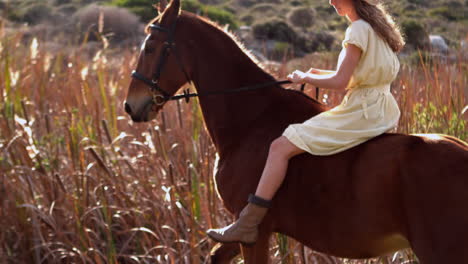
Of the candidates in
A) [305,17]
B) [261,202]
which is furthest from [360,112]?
[305,17]

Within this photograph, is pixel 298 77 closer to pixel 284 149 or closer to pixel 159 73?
pixel 284 149

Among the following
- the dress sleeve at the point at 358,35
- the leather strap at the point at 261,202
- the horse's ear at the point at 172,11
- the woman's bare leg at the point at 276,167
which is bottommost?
the leather strap at the point at 261,202

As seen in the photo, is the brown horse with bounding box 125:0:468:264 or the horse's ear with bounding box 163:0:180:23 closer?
the brown horse with bounding box 125:0:468:264

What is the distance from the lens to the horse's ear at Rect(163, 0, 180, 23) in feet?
13.5

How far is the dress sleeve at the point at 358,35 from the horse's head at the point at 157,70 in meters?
1.13

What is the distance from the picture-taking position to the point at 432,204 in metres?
3.04

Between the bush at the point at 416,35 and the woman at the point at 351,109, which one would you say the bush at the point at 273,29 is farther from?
the woman at the point at 351,109

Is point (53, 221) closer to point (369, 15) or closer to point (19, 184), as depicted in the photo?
point (19, 184)

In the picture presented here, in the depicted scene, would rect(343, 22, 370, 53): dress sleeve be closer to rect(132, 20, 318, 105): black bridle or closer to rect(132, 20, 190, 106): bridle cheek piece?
rect(132, 20, 318, 105): black bridle

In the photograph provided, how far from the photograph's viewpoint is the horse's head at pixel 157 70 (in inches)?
162

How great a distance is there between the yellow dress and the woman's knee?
0.09ft

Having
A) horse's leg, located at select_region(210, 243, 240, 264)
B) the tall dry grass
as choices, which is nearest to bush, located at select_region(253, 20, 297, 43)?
the tall dry grass

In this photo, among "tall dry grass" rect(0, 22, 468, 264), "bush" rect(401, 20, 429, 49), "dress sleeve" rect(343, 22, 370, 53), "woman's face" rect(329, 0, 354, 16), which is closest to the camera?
"dress sleeve" rect(343, 22, 370, 53)

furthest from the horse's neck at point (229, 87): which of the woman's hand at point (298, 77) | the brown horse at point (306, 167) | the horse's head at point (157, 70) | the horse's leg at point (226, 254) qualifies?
the horse's leg at point (226, 254)
